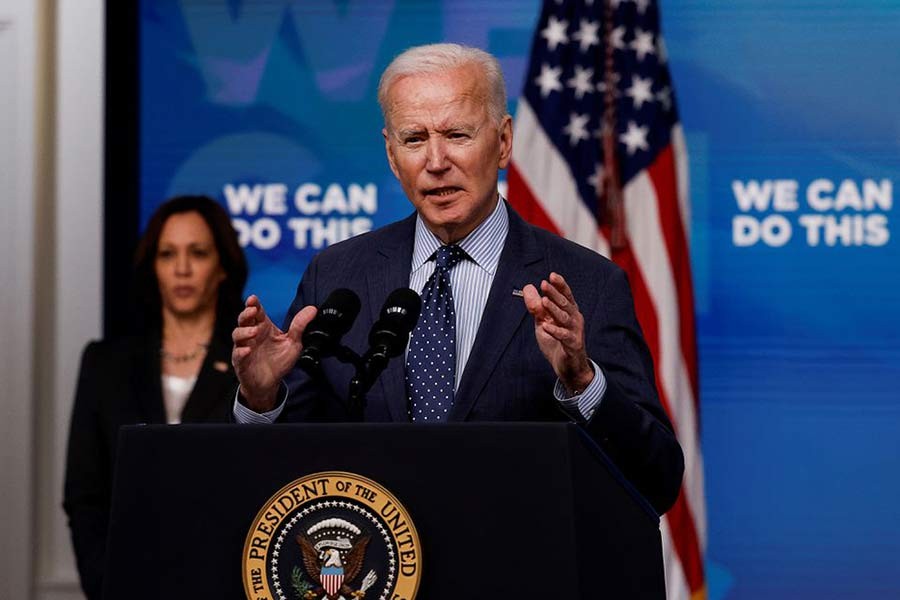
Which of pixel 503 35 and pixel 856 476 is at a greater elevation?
pixel 503 35

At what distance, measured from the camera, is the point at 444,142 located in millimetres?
2406

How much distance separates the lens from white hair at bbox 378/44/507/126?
2.43m

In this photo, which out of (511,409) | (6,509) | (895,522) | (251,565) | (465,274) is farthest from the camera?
(6,509)

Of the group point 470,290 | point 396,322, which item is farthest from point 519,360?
point 396,322

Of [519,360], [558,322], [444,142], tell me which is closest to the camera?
[558,322]

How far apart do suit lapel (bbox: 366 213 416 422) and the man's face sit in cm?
10

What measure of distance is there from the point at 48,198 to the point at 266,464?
3.77 meters

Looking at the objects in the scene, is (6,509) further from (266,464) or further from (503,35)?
(266,464)

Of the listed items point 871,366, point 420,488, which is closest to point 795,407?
point 871,366

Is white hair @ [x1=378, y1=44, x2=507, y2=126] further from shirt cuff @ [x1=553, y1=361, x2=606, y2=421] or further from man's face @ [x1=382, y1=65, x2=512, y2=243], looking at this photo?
shirt cuff @ [x1=553, y1=361, x2=606, y2=421]

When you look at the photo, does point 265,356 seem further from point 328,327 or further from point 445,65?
point 445,65

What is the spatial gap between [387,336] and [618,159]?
2861 mm

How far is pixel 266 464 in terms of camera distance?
1781 millimetres

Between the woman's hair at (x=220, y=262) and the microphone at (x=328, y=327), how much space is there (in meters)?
2.29
